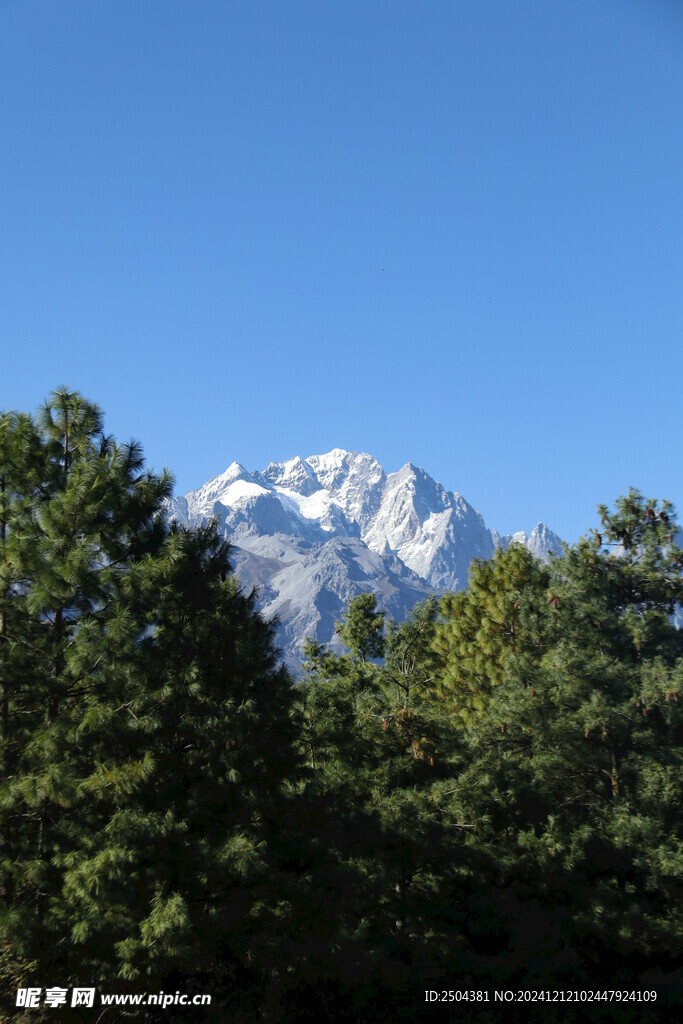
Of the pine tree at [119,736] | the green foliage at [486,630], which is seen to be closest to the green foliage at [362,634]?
the green foliage at [486,630]

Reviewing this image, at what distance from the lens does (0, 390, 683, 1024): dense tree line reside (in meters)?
12.3

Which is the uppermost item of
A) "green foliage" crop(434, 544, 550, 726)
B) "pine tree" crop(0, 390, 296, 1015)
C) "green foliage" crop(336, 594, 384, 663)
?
"green foliage" crop(336, 594, 384, 663)

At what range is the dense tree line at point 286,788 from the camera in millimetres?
12336

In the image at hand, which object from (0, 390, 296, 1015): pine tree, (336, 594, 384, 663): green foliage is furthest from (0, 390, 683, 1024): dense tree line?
(336, 594, 384, 663): green foliage

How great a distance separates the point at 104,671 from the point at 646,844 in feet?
46.8

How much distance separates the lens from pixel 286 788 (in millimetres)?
16953

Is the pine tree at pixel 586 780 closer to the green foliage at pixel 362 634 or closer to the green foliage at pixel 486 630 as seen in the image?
the green foliage at pixel 486 630

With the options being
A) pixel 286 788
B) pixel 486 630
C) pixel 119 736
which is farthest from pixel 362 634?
pixel 119 736

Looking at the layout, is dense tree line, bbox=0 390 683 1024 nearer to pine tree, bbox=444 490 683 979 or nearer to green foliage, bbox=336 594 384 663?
pine tree, bbox=444 490 683 979

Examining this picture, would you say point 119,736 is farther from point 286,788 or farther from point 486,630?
point 486,630

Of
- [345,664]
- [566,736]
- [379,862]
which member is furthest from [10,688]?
[345,664]

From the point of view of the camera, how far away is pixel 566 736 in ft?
68.1

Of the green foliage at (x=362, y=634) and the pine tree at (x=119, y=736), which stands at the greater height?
the green foliage at (x=362, y=634)

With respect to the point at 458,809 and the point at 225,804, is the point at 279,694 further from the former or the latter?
the point at 458,809
